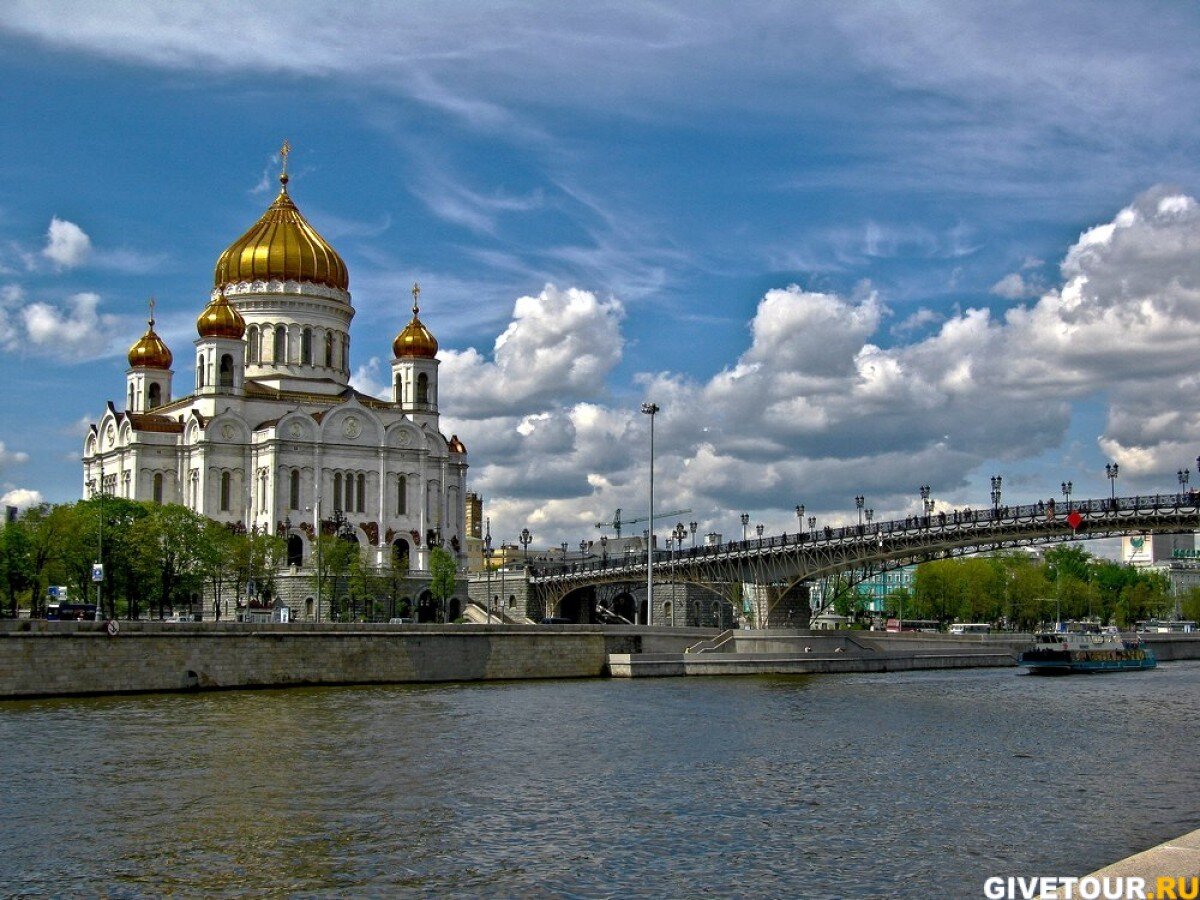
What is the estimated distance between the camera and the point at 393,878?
2180 cm

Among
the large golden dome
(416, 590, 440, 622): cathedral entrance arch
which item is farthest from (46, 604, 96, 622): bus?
the large golden dome

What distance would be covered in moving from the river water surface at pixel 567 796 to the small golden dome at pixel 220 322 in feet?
176

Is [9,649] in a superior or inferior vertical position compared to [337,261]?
inferior

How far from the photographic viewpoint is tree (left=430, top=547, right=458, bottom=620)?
313ft

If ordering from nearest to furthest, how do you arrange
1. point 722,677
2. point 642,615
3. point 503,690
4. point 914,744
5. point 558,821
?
point 558,821 < point 914,744 < point 503,690 < point 722,677 < point 642,615

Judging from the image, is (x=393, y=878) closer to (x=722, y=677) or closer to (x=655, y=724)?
(x=655, y=724)

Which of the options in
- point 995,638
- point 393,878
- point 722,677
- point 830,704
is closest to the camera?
point 393,878

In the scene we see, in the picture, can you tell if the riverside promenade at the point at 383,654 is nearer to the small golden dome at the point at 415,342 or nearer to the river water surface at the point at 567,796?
the river water surface at the point at 567,796

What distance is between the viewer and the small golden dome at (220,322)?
9806cm

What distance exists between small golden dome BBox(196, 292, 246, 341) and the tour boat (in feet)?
178

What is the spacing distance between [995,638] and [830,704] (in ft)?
132

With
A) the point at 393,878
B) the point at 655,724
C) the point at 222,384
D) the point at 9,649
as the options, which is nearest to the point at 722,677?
the point at 655,724

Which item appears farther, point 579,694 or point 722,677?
point 722,677

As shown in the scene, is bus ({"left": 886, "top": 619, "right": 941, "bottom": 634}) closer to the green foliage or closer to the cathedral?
the green foliage
